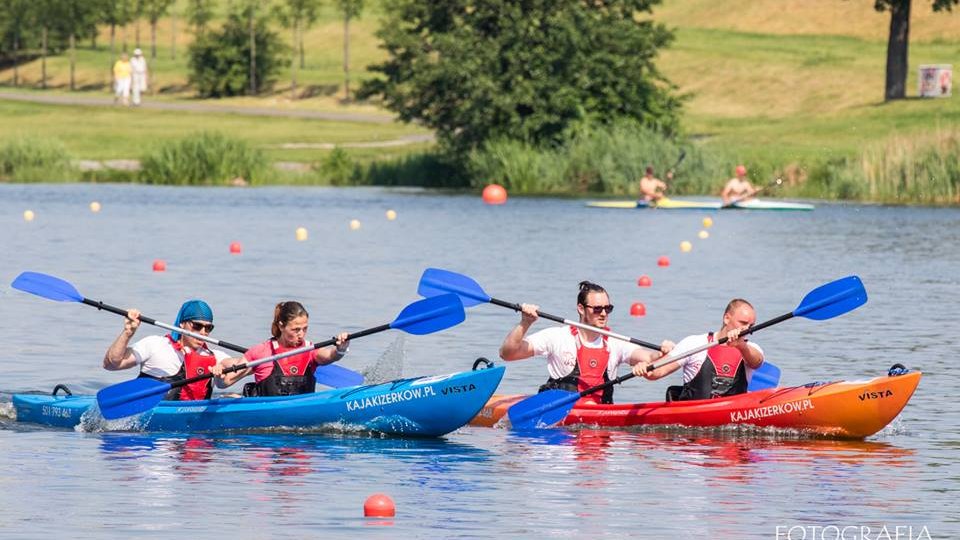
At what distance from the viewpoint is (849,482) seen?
1392cm

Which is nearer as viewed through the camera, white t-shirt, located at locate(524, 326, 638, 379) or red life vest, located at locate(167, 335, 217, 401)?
red life vest, located at locate(167, 335, 217, 401)

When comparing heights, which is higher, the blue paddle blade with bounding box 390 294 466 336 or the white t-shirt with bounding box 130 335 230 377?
the blue paddle blade with bounding box 390 294 466 336

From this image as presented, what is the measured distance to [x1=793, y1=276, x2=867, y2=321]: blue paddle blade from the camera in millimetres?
16625

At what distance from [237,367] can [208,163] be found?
44.4 m

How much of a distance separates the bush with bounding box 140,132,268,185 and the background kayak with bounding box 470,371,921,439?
145ft

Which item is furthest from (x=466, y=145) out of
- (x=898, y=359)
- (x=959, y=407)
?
(x=959, y=407)

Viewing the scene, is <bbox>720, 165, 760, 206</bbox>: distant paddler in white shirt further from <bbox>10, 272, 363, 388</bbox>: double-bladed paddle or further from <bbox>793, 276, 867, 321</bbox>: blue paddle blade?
<bbox>10, 272, 363, 388</bbox>: double-bladed paddle

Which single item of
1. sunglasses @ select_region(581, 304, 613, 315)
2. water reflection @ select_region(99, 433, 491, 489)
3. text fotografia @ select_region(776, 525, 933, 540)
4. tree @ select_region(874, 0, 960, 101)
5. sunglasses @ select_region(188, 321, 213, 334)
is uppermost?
tree @ select_region(874, 0, 960, 101)

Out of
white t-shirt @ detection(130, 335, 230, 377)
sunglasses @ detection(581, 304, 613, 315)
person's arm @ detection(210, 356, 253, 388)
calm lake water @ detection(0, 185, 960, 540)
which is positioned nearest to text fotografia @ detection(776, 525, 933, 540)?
calm lake water @ detection(0, 185, 960, 540)

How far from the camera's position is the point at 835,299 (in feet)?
54.7

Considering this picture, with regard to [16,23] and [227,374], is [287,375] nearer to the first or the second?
[227,374]

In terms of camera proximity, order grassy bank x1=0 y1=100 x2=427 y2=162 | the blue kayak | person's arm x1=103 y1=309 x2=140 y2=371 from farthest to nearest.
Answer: grassy bank x1=0 y1=100 x2=427 y2=162 < person's arm x1=103 y1=309 x2=140 y2=371 < the blue kayak

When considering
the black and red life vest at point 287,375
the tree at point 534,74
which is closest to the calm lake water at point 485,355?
the black and red life vest at point 287,375

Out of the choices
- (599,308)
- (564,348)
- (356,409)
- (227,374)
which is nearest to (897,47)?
(564,348)
